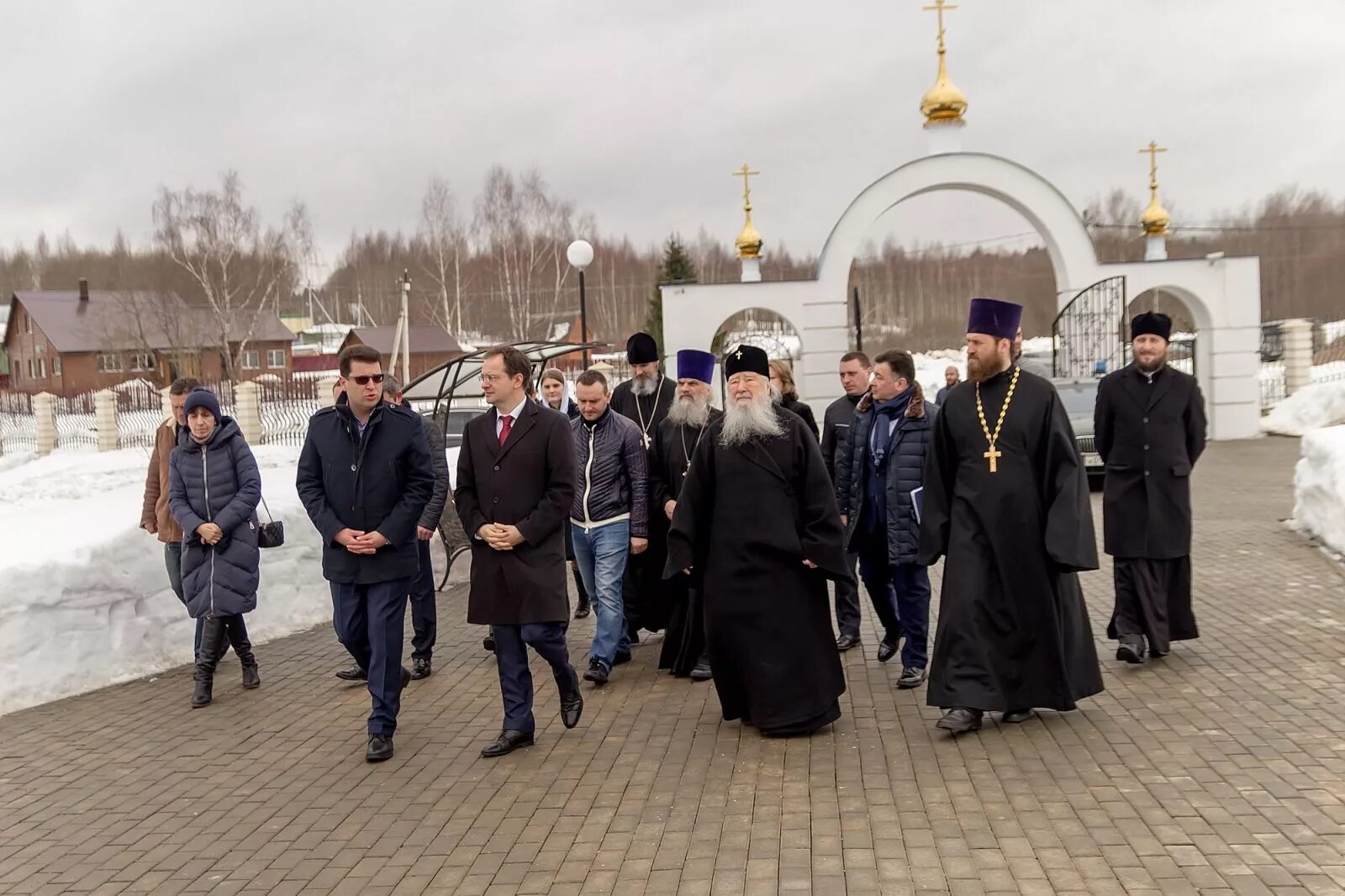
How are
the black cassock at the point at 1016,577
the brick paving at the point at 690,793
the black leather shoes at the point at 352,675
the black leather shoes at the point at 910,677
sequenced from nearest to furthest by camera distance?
the brick paving at the point at 690,793
the black cassock at the point at 1016,577
the black leather shoes at the point at 910,677
the black leather shoes at the point at 352,675

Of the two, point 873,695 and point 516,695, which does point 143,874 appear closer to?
point 516,695

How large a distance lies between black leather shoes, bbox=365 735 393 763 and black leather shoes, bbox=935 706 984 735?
269cm

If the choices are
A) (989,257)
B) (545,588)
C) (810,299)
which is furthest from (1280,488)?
(989,257)

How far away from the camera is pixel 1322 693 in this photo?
6.07 m

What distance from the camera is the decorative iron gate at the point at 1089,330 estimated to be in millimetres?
21078

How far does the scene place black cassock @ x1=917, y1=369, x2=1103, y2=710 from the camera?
18.4ft

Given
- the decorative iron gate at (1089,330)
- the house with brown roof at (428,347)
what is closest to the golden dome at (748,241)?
the decorative iron gate at (1089,330)

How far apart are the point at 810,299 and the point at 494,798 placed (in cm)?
1746

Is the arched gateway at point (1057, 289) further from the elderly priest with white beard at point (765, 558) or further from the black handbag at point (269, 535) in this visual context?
the elderly priest with white beard at point (765, 558)

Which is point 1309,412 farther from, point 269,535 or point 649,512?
point 269,535

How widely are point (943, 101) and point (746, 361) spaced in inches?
656

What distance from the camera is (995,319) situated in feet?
19.1

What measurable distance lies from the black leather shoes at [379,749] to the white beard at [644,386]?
3.14 meters

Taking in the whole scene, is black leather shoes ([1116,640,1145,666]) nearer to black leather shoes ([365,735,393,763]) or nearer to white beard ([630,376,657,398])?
white beard ([630,376,657,398])
